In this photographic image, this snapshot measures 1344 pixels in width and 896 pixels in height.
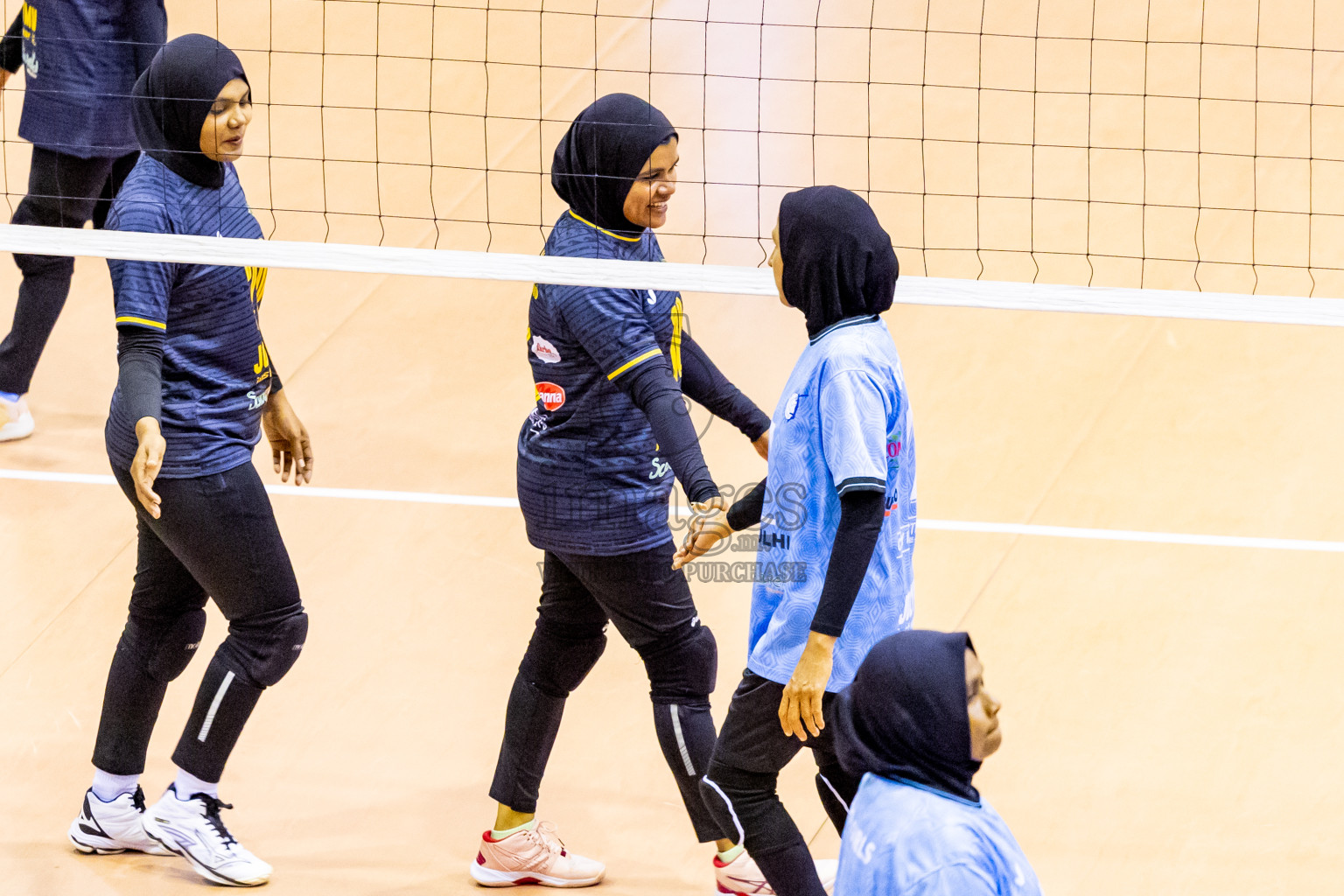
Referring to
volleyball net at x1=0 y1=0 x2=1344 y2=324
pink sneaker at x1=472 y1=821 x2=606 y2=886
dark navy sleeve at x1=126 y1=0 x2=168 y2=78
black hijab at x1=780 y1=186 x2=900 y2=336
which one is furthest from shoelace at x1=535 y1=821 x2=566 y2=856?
dark navy sleeve at x1=126 y1=0 x2=168 y2=78

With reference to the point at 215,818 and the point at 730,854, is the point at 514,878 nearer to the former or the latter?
the point at 730,854

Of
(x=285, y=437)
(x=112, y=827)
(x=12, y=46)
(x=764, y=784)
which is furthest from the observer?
(x=12, y=46)

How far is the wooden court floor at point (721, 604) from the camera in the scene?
13.9 ft

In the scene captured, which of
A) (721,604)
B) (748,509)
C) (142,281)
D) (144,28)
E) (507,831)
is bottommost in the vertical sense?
(507,831)

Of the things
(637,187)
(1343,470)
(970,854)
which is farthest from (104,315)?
(970,854)

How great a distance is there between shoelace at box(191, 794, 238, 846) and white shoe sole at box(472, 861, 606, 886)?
2.11 ft

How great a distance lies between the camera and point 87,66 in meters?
5.79

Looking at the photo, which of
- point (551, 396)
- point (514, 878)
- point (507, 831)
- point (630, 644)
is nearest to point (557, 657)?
point (630, 644)

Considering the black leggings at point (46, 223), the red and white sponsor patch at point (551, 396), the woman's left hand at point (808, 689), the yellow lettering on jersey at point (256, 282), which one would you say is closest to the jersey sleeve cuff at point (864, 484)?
the woman's left hand at point (808, 689)

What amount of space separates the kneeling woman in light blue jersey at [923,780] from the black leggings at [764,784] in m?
0.85

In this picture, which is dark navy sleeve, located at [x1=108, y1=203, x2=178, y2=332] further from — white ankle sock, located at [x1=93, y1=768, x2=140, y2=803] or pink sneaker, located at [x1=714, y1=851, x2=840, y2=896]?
pink sneaker, located at [x1=714, y1=851, x2=840, y2=896]

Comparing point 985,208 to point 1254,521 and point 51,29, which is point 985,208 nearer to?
point 1254,521

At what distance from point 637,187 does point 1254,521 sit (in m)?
2.80

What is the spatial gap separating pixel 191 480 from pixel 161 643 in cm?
52
